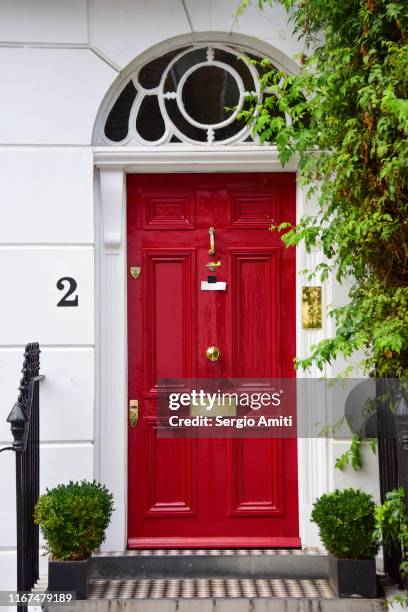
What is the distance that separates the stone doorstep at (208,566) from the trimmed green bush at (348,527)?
0.44 m

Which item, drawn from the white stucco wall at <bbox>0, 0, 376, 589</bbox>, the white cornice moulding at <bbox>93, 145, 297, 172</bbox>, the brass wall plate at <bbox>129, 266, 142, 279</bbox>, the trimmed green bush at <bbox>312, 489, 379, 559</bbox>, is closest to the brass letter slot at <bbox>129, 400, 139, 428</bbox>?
the white stucco wall at <bbox>0, 0, 376, 589</bbox>

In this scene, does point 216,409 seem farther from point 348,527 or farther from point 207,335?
point 348,527

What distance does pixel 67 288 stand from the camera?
534cm

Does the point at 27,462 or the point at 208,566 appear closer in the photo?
the point at 27,462

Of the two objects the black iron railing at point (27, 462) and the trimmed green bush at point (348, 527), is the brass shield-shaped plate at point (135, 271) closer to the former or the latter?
the black iron railing at point (27, 462)

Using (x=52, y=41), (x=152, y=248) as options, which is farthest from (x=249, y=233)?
(x=52, y=41)

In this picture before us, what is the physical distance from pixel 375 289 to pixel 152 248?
173 centimetres

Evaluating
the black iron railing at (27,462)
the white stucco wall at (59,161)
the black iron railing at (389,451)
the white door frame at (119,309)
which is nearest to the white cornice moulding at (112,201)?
the white door frame at (119,309)

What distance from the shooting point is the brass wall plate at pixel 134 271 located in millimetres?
5609

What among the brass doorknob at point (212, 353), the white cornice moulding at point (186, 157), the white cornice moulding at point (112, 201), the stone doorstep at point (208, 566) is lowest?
the stone doorstep at point (208, 566)

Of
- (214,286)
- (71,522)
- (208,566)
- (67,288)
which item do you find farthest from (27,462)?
(214,286)

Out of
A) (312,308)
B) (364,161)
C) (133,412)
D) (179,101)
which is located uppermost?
(179,101)

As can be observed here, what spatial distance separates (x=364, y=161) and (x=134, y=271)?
186 centimetres

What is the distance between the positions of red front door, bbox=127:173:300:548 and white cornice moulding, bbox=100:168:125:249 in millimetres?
163
